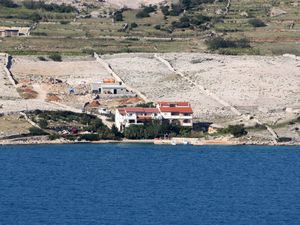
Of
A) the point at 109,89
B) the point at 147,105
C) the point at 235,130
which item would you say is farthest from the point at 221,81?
the point at 235,130

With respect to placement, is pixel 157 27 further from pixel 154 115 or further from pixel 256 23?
pixel 154 115

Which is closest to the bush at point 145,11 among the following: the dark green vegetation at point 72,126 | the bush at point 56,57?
the bush at point 56,57

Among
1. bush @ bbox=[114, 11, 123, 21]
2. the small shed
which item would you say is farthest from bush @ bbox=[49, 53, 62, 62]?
bush @ bbox=[114, 11, 123, 21]

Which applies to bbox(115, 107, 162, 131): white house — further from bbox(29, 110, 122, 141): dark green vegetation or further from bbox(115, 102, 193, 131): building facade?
bbox(29, 110, 122, 141): dark green vegetation

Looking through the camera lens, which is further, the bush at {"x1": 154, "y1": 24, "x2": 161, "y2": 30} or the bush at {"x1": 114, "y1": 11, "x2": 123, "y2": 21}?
the bush at {"x1": 114, "y1": 11, "x2": 123, "y2": 21}

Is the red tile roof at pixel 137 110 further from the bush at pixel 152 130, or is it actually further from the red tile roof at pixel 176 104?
the bush at pixel 152 130
